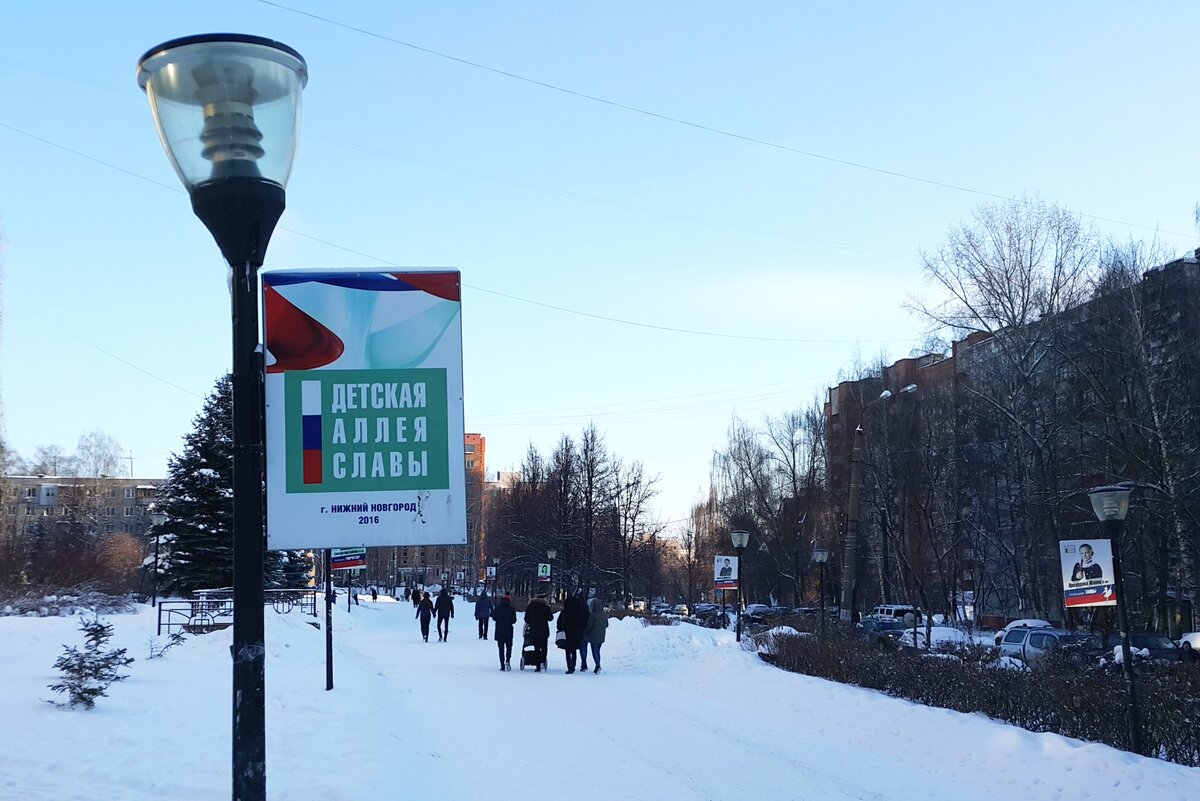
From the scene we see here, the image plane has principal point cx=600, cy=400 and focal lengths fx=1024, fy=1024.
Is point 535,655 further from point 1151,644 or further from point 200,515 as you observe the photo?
point 200,515

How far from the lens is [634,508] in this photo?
6178cm

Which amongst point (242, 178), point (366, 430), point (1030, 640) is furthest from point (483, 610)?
point (242, 178)

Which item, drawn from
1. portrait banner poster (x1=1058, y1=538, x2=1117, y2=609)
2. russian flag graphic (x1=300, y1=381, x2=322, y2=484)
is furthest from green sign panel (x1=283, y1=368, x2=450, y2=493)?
portrait banner poster (x1=1058, y1=538, x2=1117, y2=609)

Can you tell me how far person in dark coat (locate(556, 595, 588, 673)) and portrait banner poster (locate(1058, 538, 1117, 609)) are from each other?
9.42 metres

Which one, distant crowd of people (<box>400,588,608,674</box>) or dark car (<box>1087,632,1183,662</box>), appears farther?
dark car (<box>1087,632,1183,662</box>)

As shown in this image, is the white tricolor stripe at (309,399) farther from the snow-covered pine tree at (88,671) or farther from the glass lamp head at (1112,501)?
the glass lamp head at (1112,501)

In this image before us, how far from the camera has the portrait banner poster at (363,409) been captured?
185 inches

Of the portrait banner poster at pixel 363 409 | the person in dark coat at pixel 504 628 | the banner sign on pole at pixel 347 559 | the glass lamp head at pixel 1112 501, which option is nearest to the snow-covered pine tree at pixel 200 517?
the banner sign on pole at pixel 347 559

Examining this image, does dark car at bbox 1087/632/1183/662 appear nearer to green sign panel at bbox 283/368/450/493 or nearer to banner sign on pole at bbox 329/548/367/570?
banner sign on pole at bbox 329/548/367/570

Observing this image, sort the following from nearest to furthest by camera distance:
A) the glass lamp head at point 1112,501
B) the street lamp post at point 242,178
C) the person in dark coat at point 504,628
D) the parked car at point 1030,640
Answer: the street lamp post at point 242,178, the glass lamp head at point 1112,501, the person in dark coat at point 504,628, the parked car at point 1030,640

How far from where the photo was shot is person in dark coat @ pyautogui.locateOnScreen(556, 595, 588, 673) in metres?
21.0

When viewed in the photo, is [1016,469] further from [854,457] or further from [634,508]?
[634,508]

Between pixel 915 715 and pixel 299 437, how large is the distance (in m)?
10.4

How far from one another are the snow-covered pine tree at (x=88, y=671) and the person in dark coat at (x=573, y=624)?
10500mm
